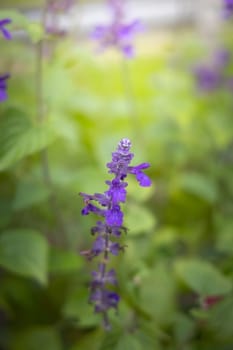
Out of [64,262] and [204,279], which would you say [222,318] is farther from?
[64,262]

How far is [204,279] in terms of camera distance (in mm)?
1494

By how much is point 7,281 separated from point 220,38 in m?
2.61

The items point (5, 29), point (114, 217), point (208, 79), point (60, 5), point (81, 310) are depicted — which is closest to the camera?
point (114, 217)

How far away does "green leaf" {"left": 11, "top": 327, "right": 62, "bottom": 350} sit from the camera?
1557mm

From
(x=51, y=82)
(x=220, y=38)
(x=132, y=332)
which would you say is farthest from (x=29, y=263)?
(x=220, y=38)

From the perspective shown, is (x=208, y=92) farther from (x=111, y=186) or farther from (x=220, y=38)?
(x=111, y=186)

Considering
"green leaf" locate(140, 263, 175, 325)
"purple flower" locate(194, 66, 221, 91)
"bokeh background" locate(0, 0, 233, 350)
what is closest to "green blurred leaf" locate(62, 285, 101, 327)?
"bokeh background" locate(0, 0, 233, 350)

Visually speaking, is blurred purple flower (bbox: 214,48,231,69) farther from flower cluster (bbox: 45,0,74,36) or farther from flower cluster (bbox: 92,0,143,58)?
flower cluster (bbox: 45,0,74,36)

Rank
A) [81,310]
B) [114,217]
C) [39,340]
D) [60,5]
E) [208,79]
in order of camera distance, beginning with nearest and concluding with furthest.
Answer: [114,217] → [81,310] → [39,340] → [60,5] → [208,79]

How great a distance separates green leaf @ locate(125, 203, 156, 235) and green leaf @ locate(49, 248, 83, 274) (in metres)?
0.21

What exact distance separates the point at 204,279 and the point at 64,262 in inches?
18.4

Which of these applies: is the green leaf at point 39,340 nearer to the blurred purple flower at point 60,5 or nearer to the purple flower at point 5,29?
the purple flower at point 5,29

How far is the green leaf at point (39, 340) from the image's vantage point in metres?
1.56

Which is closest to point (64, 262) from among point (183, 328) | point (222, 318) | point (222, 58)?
point (183, 328)
